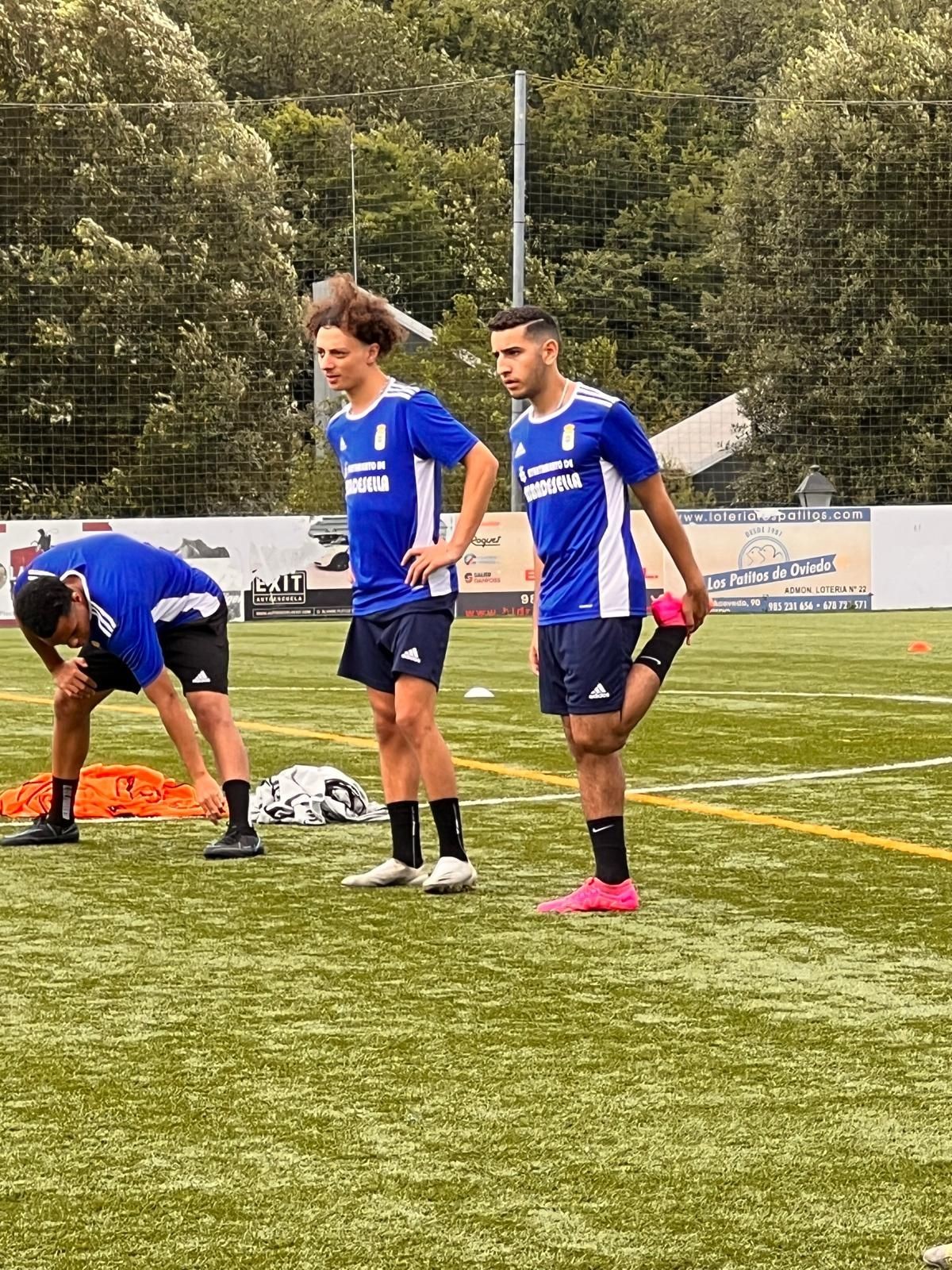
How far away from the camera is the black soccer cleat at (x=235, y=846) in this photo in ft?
25.6

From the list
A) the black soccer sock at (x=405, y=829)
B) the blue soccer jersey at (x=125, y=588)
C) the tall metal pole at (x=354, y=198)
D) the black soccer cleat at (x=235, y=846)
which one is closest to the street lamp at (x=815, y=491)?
the tall metal pole at (x=354, y=198)

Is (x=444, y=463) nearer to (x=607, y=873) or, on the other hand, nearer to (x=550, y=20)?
(x=607, y=873)

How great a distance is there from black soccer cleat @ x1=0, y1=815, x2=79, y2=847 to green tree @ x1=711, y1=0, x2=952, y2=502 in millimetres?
32879

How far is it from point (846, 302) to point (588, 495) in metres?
35.6

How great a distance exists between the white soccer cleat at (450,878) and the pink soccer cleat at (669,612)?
103 centimetres

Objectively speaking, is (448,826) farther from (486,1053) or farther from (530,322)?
(486,1053)

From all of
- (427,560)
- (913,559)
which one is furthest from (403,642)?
(913,559)

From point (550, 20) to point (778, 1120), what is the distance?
63373mm

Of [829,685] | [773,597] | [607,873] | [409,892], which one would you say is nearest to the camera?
[607,873]

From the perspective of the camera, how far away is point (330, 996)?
5.36 m

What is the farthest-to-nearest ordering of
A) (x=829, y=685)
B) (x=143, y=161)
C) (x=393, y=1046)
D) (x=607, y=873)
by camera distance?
(x=143, y=161), (x=829, y=685), (x=607, y=873), (x=393, y=1046)

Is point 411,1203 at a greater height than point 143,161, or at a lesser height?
lesser

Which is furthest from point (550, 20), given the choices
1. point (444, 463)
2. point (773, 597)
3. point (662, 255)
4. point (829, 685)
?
point (444, 463)

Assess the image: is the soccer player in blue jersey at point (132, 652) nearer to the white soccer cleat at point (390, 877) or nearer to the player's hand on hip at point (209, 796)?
the player's hand on hip at point (209, 796)
